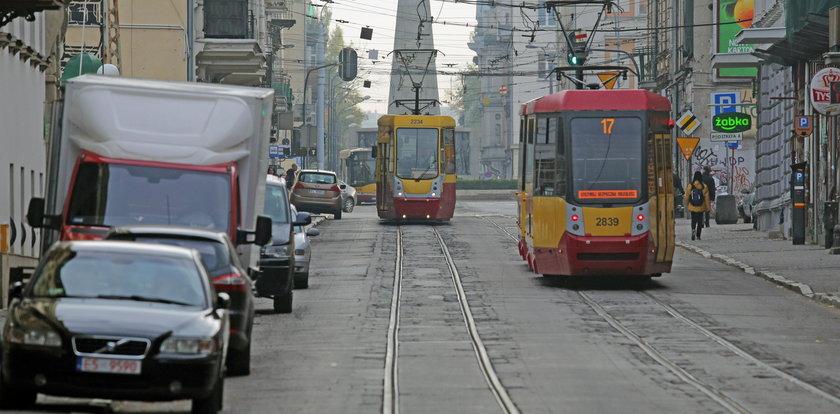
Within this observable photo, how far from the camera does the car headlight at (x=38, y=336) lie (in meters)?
11.5

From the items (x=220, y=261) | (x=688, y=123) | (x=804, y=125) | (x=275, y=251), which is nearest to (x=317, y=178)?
(x=688, y=123)

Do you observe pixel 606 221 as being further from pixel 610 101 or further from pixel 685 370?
pixel 685 370

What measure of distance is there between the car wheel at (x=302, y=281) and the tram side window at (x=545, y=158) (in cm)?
383

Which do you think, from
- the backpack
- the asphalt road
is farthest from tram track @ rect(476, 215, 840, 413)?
the backpack

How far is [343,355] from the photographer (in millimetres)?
16984

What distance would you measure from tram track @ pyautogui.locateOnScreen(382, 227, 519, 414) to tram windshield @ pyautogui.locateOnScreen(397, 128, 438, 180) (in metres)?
19.2

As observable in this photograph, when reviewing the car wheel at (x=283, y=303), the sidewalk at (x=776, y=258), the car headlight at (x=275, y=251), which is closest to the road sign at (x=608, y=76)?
the sidewalk at (x=776, y=258)

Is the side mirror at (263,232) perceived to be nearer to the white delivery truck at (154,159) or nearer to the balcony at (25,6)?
the white delivery truck at (154,159)

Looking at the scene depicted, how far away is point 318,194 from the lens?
56.1m

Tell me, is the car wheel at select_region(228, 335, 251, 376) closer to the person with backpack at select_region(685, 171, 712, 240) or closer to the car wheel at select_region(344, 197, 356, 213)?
the person with backpack at select_region(685, 171, 712, 240)

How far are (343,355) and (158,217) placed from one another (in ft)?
7.55

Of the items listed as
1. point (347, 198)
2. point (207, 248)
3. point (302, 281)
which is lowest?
point (302, 281)

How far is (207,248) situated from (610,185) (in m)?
12.2

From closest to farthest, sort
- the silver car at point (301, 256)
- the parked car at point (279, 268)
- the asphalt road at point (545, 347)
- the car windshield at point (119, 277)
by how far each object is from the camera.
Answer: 1. the car windshield at point (119, 277)
2. the asphalt road at point (545, 347)
3. the parked car at point (279, 268)
4. the silver car at point (301, 256)
